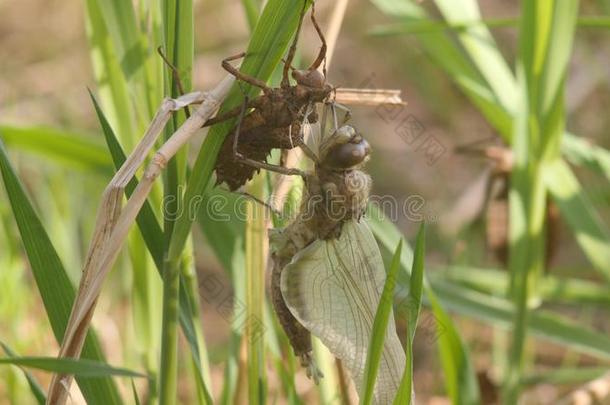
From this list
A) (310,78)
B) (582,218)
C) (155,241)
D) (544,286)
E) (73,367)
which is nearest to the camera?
(73,367)

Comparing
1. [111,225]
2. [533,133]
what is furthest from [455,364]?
[111,225]

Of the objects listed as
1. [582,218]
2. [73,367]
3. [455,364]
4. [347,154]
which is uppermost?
[347,154]

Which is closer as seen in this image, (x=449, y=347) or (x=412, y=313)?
(x=412, y=313)

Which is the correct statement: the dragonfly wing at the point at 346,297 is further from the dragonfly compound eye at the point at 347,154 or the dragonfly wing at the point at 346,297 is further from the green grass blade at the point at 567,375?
the green grass blade at the point at 567,375

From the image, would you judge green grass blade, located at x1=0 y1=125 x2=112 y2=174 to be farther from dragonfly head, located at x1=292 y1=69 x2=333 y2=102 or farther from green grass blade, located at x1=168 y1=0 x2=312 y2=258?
green grass blade, located at x1=168 y1=0 x2=312 y2=258

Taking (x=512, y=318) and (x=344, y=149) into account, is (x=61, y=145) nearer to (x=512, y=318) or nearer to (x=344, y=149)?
(x=344, y=149)

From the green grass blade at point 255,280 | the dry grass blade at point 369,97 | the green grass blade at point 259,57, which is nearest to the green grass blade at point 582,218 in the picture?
the dry grass blade at point 369,97

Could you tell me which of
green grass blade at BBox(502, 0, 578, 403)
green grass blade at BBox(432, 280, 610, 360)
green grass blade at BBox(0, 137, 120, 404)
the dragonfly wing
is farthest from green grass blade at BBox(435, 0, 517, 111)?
green grass blade at BBox(0, 137, 120, 404)
